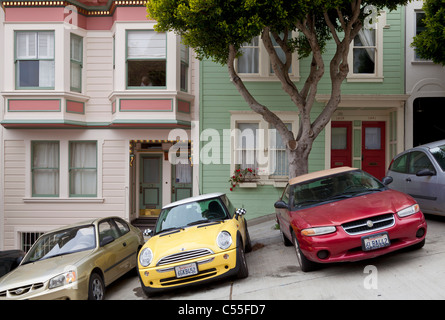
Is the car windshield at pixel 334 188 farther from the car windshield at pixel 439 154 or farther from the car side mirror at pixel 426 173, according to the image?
the car windshield at pixel 439 154

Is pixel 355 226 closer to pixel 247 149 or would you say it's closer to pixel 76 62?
pixel 247 149

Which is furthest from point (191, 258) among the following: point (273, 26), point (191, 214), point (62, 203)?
point (62, 203)

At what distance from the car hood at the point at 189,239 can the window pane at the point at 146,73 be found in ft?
22.1

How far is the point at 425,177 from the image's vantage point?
24.0ft

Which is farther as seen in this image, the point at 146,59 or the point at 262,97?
the point at 262,97

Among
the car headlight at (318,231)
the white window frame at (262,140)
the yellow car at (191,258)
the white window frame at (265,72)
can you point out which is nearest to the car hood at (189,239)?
the yellow car at (191,258)

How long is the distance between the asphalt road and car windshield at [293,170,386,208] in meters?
1.05

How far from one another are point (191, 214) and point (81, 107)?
715cm

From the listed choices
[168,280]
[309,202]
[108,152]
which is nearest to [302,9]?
[309,202]

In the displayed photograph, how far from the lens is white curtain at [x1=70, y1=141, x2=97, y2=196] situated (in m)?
12.3

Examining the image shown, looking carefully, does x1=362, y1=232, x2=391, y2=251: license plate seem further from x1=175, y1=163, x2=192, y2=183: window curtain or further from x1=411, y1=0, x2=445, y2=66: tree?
x1=175, y1=163, x2=192, y2=183: window curtain

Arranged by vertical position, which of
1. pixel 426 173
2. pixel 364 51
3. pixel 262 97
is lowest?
pixel 426 173

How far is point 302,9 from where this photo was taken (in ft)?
24.9

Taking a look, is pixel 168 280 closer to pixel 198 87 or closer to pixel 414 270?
pixel 414 270
